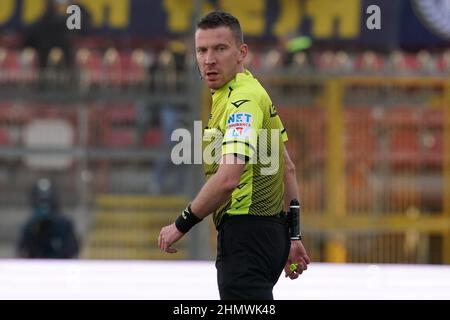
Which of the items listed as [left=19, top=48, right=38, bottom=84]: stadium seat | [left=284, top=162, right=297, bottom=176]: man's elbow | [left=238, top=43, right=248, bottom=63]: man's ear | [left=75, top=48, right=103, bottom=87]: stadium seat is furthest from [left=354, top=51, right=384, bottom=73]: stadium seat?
[left=238, top=43, right=248, bottom=63]: man's ear

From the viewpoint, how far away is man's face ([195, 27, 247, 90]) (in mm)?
4336

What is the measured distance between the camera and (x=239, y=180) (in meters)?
4.16

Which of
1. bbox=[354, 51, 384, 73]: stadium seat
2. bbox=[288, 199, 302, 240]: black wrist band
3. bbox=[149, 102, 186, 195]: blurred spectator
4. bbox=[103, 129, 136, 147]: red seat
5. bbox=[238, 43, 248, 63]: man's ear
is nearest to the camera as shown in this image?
bbox=[238, 43, 248, 63]: man's ear

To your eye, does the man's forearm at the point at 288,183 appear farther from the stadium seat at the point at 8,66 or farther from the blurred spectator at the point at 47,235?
the stadium seat at the point at 8,66

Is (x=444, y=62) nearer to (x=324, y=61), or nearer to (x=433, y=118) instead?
(x=433, y=118)

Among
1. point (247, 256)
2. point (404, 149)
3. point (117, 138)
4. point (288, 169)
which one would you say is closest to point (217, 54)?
point (288, 169)

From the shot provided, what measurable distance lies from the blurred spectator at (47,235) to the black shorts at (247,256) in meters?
5.43

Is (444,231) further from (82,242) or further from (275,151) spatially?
(275,151)

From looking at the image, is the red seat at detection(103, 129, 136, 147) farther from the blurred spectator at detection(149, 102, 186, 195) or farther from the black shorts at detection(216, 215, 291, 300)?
the black shorts at detection(216, 215, 291, 300)

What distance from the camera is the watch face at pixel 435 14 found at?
10555 mm

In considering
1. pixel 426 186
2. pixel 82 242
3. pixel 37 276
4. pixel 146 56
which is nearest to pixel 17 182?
pixel 82 242

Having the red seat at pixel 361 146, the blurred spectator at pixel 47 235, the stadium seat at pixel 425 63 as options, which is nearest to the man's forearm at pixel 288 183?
the blurred spectator at pixel 47 235

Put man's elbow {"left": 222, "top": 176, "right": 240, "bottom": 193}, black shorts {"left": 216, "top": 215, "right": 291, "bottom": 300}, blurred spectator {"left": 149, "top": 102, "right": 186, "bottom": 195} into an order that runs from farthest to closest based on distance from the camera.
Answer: blurred spectator {"left": 149, "top": 102, "right": 186, "bottom": 195}
black shorts {"left": 216, "top": 215, "right": 291, "bottom": 300}
man's elbow {"left": 222, "top": 176, "right": 240, "bottom": 193}

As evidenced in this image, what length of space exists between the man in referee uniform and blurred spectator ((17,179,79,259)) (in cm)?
539
